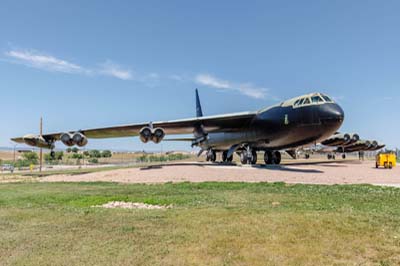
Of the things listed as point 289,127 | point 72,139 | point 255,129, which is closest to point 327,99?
point 289,127

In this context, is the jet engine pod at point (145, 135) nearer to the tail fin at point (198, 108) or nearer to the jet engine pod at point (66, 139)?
the jet engine pod at point (66, 139)

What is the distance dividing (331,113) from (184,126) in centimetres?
1311

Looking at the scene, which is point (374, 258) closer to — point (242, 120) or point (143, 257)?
point (143, 257)

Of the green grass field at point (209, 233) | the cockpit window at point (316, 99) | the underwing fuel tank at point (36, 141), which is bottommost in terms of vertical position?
the green grass field at point (209, 233)

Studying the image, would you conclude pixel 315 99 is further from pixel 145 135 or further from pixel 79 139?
pixel 79 139

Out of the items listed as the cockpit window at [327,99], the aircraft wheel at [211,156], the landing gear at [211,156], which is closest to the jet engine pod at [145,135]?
the cockpit window at [327,99]

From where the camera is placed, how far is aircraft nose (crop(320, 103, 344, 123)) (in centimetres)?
2067

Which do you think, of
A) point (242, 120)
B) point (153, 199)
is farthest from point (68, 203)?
point (242, 120)

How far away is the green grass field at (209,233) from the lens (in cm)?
481

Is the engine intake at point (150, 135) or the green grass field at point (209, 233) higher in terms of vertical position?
the engine intake at point (150, 135)

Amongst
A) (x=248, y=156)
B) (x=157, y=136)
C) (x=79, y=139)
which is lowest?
(x=248, y=156)

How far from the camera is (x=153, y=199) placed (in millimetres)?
10531

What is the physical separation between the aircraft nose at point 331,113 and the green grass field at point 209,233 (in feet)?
37.6

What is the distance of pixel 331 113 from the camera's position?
Answer: 20.7 metres
